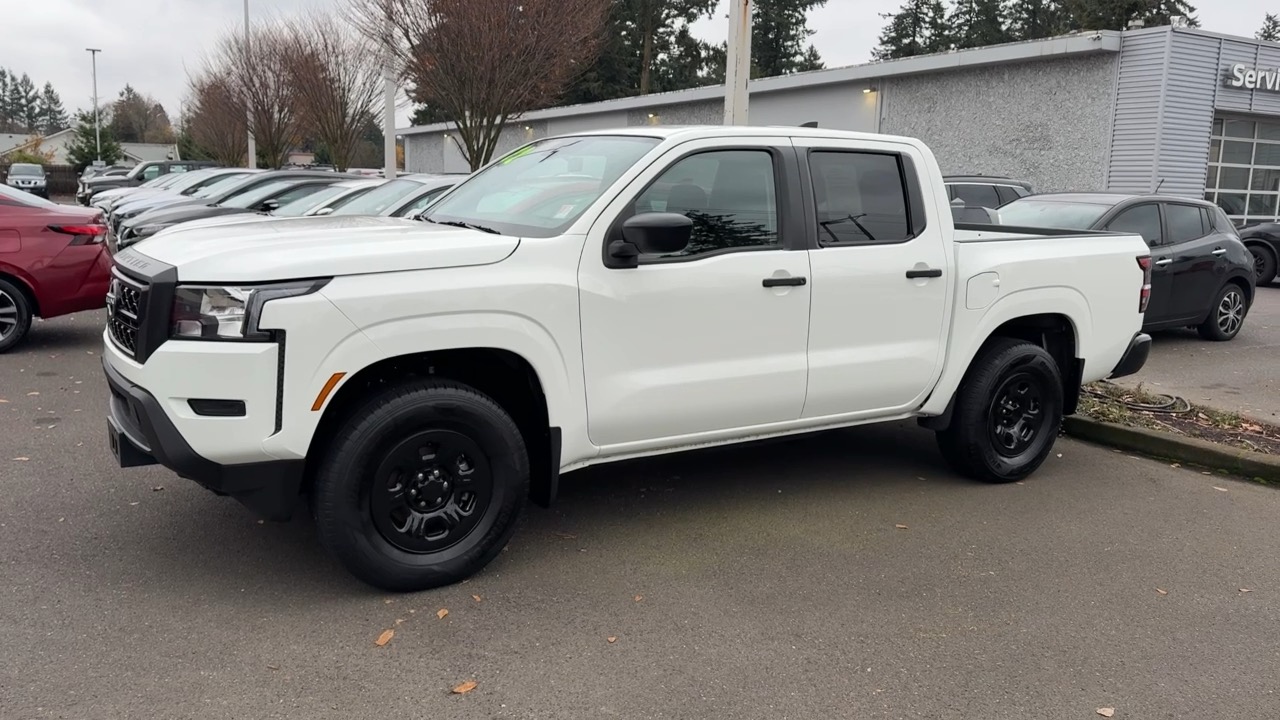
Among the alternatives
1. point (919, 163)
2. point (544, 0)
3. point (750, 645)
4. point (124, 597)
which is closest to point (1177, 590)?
point (750, 645)

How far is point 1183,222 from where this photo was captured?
10680 millimetres

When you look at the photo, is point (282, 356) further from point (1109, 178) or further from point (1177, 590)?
point (1109, 178)

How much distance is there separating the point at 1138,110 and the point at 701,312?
1945 centimetres

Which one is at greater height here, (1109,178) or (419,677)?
(1109,178)

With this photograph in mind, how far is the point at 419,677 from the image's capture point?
11.3ft

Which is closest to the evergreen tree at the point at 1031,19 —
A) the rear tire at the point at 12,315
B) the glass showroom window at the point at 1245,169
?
the glass showroom window at the point at 1245,169

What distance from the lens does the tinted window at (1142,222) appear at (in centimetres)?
1009

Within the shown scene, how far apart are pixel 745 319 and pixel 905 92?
22760 millimetres

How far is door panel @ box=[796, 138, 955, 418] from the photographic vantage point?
496 cm

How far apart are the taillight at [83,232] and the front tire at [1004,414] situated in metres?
7.38

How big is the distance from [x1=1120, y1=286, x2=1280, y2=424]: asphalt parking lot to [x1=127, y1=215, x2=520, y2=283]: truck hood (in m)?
6.16

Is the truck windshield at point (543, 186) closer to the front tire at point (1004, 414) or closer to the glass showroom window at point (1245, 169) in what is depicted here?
the front tire at point (1004, 414)

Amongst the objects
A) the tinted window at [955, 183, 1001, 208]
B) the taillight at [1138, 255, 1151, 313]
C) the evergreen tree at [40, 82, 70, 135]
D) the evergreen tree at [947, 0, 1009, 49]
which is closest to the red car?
the taillight at [1138, 255, 1151, 313]

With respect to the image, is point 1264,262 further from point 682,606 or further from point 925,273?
point 682,606
